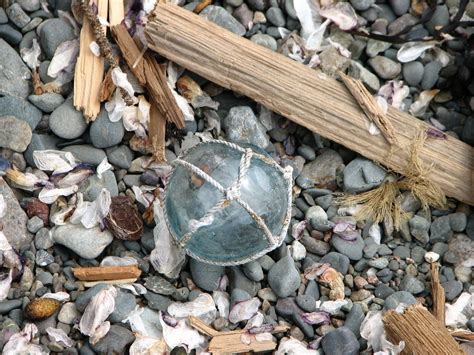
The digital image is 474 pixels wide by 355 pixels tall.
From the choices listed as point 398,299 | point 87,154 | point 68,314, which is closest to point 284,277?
point 398,299

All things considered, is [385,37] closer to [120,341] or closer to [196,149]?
[196,149]

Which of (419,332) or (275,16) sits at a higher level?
(275,16)

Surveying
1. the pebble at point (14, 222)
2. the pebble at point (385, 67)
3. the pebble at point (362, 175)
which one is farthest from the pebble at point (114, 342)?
the pebble at point (385, 67)

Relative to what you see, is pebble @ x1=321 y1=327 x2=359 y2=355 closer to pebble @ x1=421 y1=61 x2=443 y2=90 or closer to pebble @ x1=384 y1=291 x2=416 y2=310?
pebble @ x1=384 y1=291 x2=416 y2=310

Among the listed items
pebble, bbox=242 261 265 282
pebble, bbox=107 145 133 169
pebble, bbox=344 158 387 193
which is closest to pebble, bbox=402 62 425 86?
pebble, bbox=344 158 387 193

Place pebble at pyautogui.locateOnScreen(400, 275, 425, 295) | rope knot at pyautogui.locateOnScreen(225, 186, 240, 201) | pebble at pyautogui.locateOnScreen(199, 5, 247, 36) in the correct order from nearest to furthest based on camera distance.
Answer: rope knot at pyautogui.locateOnScreen(225, 186, 240, 201) < pebble at pyautogui.locateOnScreen(400, 275, 425, 295) < pebble at pyautogui.locateOnScreen(199, 5, 247, 36)

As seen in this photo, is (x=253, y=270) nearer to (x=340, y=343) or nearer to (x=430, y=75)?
(x=340, y=343)

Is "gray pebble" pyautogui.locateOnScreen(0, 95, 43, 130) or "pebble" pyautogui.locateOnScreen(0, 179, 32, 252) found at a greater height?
"gray pebble" pyautogui.locateOnScreen(0, 95, 43, 130)

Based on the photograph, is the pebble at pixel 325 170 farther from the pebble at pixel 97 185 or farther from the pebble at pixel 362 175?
the pebble at pixel 97 185
